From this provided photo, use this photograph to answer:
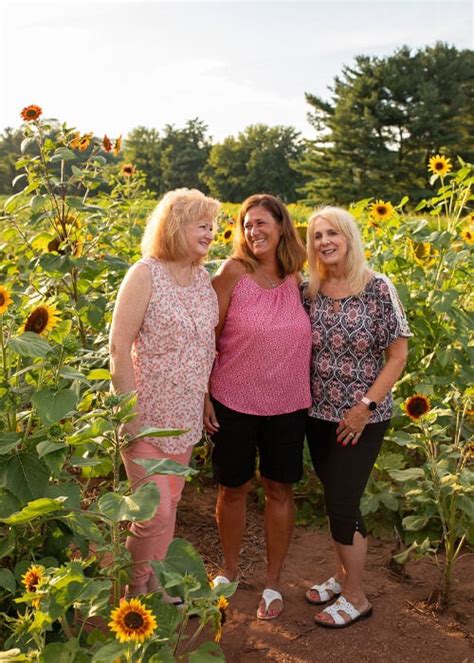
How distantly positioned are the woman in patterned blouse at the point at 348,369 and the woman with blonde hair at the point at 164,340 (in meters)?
0.42

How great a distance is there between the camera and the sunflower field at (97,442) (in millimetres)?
1481

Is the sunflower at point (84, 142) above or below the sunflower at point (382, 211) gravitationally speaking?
above

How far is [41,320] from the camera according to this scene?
1.93m

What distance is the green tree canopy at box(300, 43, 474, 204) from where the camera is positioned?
31719 mm

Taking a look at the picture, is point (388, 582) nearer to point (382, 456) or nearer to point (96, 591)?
point (382, 456)

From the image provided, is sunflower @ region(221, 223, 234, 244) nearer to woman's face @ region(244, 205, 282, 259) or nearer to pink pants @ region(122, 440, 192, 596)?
woman's face @ region(244, 205, 282, 259)

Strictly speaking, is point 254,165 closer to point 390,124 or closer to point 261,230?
point 390,124

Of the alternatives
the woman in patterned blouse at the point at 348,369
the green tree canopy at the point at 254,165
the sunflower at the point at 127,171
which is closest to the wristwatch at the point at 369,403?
the woman in patterned blouse at the point at 348,369

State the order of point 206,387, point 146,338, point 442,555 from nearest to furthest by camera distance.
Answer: point 146,338, point 206,387, point 442,555

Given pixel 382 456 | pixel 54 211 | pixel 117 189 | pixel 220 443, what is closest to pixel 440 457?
pixel 382 456

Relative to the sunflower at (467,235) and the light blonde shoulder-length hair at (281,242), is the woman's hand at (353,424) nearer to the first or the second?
the light blonde shoulder-length hair at (281,242)

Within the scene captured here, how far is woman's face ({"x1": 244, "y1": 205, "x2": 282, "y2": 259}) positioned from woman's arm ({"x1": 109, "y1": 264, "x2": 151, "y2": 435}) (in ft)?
1.63

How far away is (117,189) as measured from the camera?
411 cm

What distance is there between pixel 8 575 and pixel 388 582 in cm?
166
